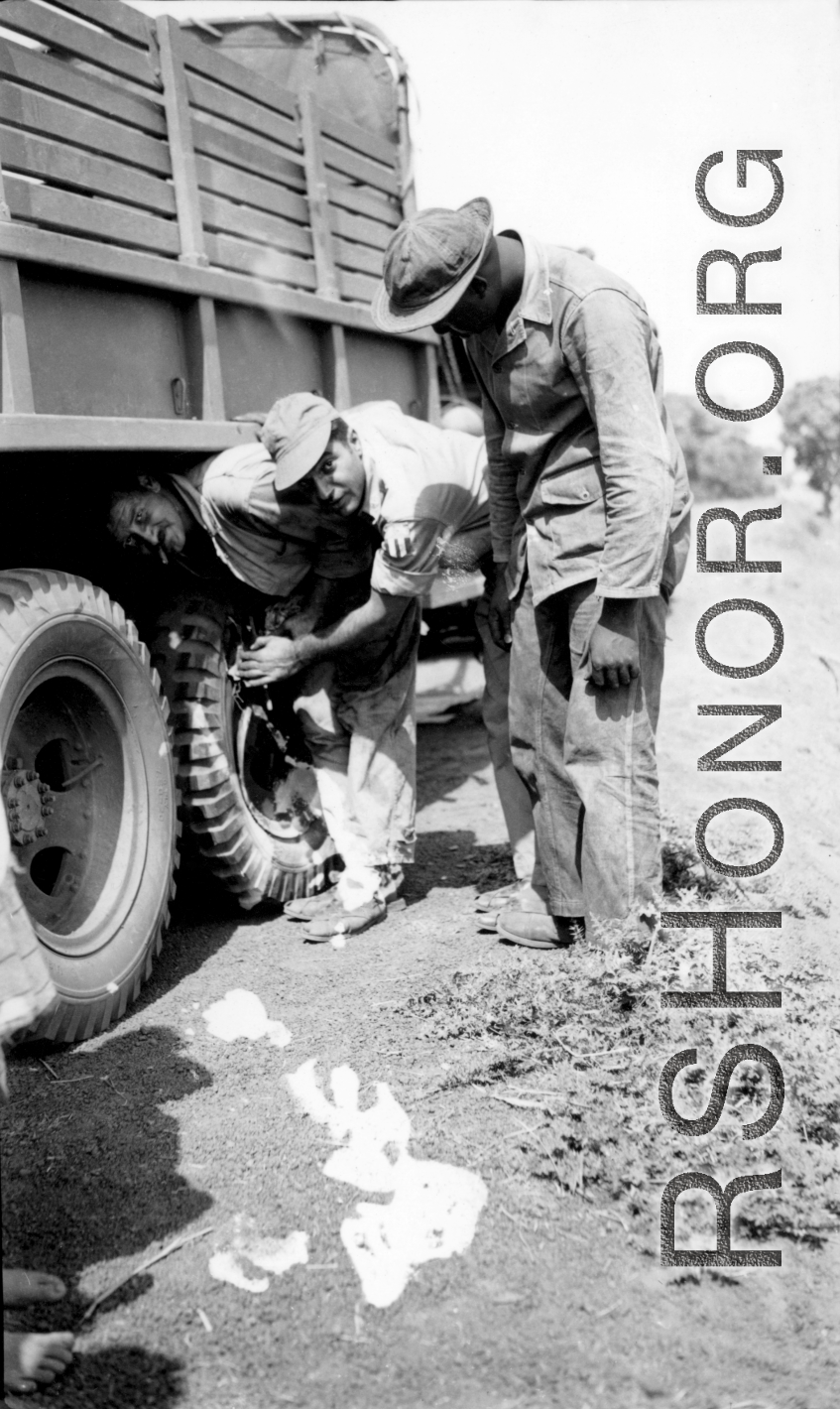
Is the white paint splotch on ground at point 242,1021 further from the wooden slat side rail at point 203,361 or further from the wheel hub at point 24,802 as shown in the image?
the wooden slat side rail at point 203,361

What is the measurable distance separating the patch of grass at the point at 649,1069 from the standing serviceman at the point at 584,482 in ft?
0.85

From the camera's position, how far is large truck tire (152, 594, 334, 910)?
12.3ft

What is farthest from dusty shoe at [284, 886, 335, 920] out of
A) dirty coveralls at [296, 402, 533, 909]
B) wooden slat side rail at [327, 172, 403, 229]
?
wooden slat side rail at [327, 172, 403, 229]

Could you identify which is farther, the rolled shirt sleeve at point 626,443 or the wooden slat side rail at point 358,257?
the wooden slat side rail at point 358,257

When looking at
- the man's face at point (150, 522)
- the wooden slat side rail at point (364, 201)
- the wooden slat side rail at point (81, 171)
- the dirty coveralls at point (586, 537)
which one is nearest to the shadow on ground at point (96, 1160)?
the dirty coveralls at point (586, 537)

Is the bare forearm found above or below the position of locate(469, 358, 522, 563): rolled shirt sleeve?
below

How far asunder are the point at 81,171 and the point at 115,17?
0.54 m

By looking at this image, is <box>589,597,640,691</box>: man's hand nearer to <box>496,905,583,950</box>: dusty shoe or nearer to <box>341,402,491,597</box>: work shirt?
<box>341,402,491,597</box>: work shirt

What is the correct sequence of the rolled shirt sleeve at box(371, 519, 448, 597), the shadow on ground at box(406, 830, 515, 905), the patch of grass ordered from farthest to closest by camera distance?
the shadow on ground at box(406, 830, 515, 905)
the rolled shirt sleeve at box(371, 519, 448, 597)
the patch of grass

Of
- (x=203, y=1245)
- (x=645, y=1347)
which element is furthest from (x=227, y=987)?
(x=645, y=1347)

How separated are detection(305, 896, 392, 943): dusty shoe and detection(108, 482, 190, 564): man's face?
1.21 meters

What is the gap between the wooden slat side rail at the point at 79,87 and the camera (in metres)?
2.89

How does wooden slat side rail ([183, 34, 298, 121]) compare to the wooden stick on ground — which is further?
wooden slat side rail ([183, 34, 298, 121])

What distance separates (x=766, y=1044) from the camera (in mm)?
2705
